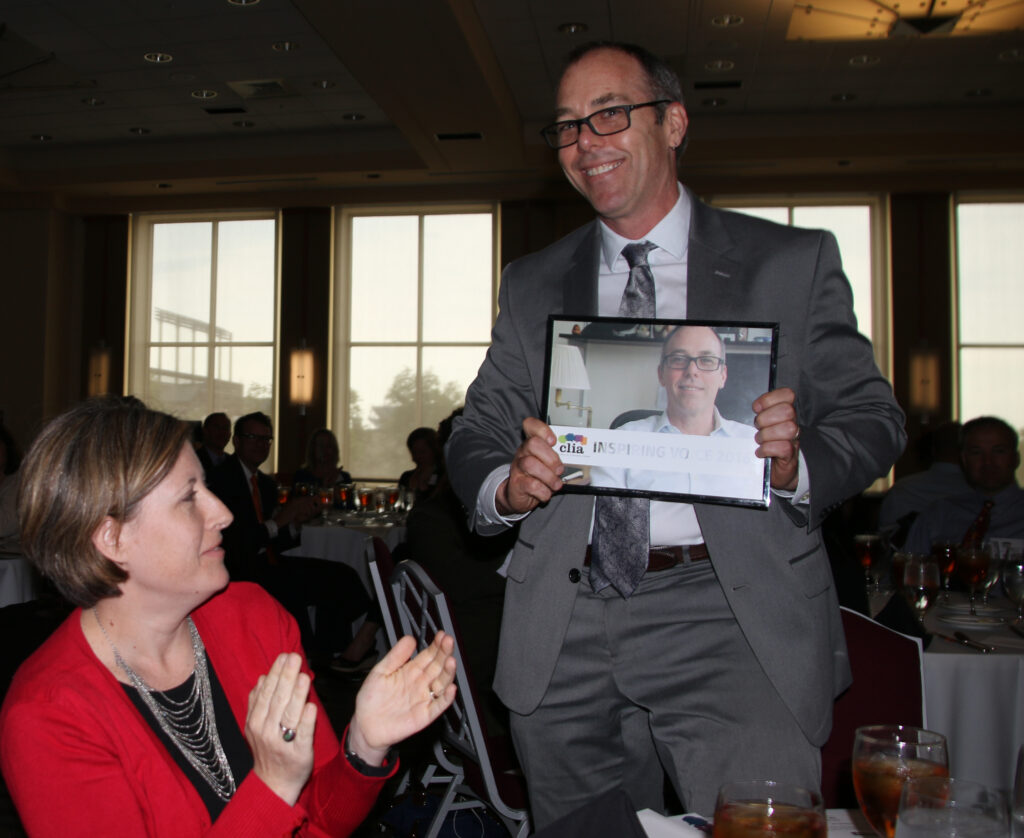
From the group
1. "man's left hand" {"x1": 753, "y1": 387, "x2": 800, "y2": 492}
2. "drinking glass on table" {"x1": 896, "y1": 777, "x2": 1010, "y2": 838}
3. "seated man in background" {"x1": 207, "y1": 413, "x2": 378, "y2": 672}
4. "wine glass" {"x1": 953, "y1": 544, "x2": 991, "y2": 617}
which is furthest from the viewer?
"seated man in background" {"x1": 207, "y1": 413, "x2": 378, "y2": 672}

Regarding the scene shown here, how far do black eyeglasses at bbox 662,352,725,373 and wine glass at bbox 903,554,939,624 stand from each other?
5.79 feet

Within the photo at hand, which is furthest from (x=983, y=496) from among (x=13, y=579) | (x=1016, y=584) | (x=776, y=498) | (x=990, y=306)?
(x=990, y=306)

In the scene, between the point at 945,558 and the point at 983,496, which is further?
the point at 983,496

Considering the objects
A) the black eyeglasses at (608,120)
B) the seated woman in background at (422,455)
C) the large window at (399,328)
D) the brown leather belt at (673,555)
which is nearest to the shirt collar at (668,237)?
the black eyeglasses at (608,120)

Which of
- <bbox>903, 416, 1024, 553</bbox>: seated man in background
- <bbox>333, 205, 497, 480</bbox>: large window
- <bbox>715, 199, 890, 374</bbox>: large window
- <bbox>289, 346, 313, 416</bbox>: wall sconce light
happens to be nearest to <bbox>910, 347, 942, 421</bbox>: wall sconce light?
<bbox>715, 199, 890, 374</bbox>: large window

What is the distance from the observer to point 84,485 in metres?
1.39

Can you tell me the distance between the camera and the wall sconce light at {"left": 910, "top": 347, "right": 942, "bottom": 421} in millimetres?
10664

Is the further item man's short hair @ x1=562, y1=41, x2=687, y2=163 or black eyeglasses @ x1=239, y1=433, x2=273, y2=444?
black eyeglasses @ x1=239, y1=433, x2=273, y2=444

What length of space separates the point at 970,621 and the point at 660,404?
187 centimetres

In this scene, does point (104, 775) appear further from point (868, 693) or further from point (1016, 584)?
point (1016, 584)

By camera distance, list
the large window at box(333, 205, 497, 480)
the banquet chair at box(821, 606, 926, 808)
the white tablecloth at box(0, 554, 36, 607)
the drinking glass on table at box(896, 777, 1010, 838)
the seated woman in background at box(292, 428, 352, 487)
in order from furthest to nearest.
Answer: the large window at box(333, 205, 497, 480) → the seated woman in background at box(292, 428, 352, 487) → the white tablecloth at box(0, 554, 36, 607) → the banquet chair at box(821, 606, 926, 808) → the drinking glass on table at box(896, 777, 1010, 838)

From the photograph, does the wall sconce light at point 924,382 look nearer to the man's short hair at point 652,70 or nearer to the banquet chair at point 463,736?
the banquet chair at point 463,736

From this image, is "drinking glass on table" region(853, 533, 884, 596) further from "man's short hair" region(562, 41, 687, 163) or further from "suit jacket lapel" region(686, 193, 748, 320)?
"man's short hair" region(562, 41, 687, 163)

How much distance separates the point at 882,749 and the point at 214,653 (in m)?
1.17
